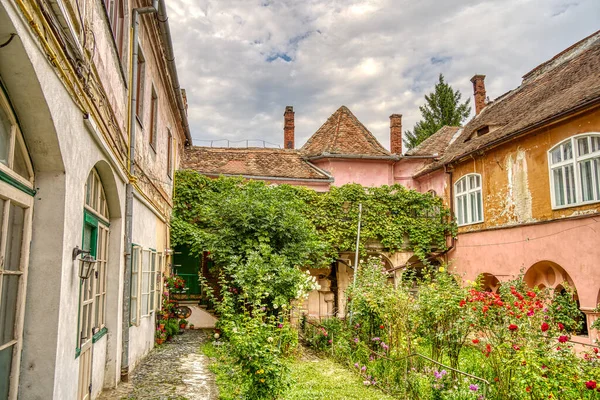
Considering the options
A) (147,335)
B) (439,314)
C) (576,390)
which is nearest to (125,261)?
(147,335)

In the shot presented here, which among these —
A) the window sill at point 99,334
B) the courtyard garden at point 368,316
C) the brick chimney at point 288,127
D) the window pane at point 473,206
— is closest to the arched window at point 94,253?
the window sill at point 99,334

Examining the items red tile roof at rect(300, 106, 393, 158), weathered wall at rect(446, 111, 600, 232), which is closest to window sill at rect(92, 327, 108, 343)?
weathered wall at rect(446, 111, 600, 232)

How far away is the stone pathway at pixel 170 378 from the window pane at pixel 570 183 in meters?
9.64

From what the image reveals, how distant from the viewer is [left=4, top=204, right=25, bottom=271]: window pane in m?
3.30

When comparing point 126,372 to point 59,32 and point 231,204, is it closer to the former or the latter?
point 59,32

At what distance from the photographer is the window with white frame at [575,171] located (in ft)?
35.2

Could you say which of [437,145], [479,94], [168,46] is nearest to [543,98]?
[479,94]

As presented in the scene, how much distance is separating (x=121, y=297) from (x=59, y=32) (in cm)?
429

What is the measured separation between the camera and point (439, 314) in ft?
25.9

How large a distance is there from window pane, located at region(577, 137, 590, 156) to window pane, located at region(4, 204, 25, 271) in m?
11.9

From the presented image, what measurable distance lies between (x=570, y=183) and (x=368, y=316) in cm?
622

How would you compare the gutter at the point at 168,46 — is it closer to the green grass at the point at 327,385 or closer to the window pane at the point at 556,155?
the green grass at the point at 327,385

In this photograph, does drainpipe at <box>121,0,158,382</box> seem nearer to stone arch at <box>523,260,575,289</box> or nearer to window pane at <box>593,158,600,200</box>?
window pane at <box>593,158,600,200</box>

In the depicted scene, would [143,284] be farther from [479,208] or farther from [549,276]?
[479,208]
